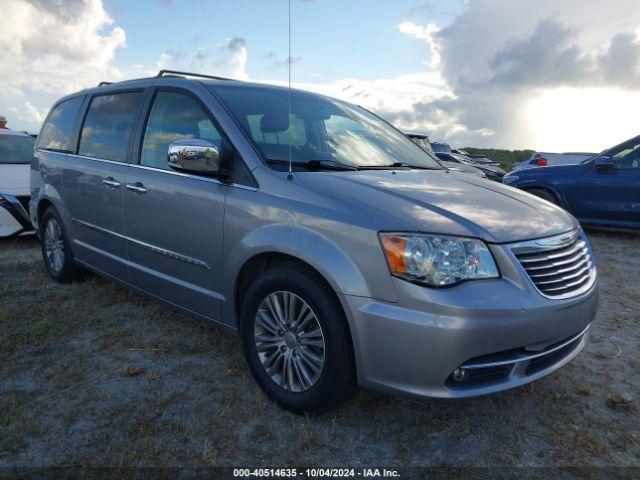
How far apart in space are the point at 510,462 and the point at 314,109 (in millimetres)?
2466

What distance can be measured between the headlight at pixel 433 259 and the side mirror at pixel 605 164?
6589mm

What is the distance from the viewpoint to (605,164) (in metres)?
7.80

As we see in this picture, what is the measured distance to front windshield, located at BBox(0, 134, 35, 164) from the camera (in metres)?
7.57

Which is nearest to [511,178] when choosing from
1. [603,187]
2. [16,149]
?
[603,187]

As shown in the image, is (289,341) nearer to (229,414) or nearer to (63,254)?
(229,414)

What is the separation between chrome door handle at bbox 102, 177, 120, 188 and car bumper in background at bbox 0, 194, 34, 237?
129 inches

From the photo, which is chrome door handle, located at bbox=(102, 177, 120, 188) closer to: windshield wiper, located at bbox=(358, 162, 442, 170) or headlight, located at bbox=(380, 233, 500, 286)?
windshield wiper, located at bbox=(358, 162, 442, 170)

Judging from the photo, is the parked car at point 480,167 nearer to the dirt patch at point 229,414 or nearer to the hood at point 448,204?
the hood at point 448,204

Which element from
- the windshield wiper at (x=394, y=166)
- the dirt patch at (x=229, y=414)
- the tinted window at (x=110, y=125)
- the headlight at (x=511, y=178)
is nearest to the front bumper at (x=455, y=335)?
the dirt patch at (x=229, y=414)

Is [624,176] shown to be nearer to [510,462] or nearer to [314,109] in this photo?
[314,109]

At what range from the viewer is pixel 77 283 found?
495 cm

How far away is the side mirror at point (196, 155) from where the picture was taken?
286 centimetres

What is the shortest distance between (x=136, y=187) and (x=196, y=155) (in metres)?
0.92

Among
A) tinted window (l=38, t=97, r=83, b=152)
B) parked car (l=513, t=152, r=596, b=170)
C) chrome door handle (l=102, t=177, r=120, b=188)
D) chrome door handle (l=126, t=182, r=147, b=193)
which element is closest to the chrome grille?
chrome door handle (l=126, t=182, r=147, b=193)
